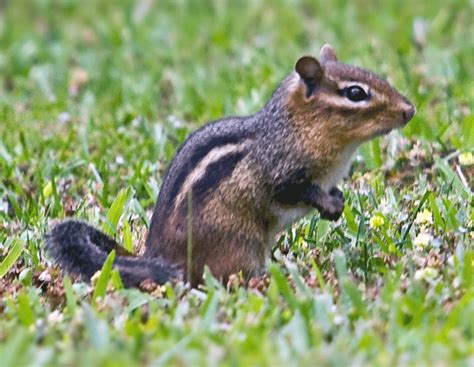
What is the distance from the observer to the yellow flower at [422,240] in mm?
5156

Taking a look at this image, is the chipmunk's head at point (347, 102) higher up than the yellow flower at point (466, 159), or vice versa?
the chipmunk's head at point (347, 102)

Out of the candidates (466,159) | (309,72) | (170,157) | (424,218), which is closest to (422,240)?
(424,218)

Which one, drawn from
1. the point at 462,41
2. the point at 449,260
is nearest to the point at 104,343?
the point at 449,260

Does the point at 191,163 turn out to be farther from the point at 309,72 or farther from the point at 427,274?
the point at 427,274

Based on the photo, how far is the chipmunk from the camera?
5.08m

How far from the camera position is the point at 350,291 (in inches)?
170

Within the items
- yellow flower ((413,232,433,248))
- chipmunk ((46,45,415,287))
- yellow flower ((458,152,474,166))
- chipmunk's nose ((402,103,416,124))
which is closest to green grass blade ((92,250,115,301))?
chipmunk ((46,45,415,287))

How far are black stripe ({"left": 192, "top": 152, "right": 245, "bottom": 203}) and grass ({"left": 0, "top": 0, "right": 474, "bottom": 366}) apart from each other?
0.44 meters

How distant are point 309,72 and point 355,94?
23cm

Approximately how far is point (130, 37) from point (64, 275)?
5.47m

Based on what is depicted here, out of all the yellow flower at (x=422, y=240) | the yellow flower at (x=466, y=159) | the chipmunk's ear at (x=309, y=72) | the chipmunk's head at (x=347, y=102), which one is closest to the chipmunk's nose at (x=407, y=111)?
the chipmunk's head at (x=347, y=102)

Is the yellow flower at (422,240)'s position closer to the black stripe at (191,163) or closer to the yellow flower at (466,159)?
the black stripe at (191,163)

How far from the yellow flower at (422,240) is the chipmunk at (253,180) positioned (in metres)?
0.37

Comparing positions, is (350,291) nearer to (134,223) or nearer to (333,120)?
(333,120)
